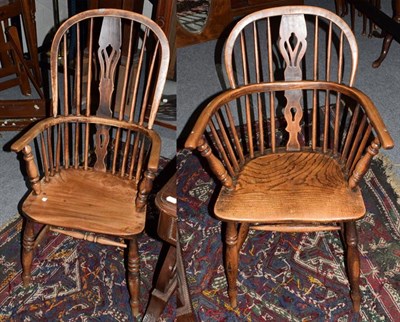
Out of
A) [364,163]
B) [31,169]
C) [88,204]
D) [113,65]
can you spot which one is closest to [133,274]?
[88,204]

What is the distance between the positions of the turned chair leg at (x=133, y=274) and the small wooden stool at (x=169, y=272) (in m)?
0.07

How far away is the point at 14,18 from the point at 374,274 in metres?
2.25

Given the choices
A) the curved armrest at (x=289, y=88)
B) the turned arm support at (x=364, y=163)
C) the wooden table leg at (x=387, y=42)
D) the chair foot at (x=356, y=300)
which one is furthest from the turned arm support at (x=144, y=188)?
the wooden table leg at (x=387, y=42)

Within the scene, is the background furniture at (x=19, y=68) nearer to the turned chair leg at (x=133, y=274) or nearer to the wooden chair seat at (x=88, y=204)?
the wooden chair seat at (x=88, y=204)

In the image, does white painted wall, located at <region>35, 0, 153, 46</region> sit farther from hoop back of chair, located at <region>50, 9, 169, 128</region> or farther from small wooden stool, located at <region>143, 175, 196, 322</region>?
small wooden stool, located at <region>143, 175, 196, 322</region>

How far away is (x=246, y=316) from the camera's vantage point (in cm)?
208

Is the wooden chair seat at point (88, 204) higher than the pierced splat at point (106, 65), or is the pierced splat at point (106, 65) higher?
the pierced splat at point (106, 65)

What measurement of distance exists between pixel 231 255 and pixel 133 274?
1.10 feet

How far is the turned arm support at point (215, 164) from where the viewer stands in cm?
171

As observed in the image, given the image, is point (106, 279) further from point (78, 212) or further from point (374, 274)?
point (374, 274)

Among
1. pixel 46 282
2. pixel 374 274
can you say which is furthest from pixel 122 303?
pixel 374 274

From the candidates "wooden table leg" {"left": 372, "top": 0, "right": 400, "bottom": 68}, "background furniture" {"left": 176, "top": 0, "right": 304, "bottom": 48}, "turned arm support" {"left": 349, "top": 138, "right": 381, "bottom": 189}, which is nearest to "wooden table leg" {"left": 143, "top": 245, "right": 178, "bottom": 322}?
"turned arm support" {"left": 349, "top": 138, "right": 381, "bottom": 189}

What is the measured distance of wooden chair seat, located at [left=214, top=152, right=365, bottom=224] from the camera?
71.0 inches

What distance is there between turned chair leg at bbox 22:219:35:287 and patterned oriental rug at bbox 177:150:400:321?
23.0 inches
